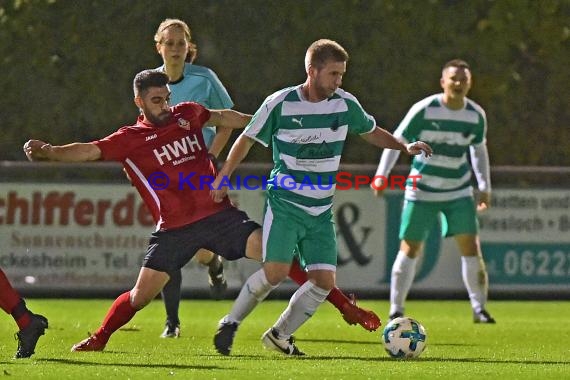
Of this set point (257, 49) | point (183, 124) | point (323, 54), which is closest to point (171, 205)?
point (183, 124)

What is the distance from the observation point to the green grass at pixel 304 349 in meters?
8.45

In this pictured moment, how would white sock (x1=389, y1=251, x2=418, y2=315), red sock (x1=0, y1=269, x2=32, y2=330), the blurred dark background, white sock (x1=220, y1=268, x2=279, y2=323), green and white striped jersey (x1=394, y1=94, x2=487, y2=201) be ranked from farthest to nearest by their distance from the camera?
the blurred dark background
white sock (x1=389, y1=251, x2=418, y2=315)
green and white striped jersey (x1=394, y1=94, x2=487, y2=201)
white sock (x1=220, y1=268, x2=279, y2=323)
red sock (x1=0, y1=269, x2=32, y2=330)

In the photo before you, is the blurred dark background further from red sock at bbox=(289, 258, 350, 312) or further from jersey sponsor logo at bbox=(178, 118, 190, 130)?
jersey sponsor logo at bbox=(178, 118, 190, 130)

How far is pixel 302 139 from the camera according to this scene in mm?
9367

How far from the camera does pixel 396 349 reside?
373 inches

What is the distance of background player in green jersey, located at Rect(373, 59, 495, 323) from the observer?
1250 cm

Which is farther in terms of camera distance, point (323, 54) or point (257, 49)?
point (257, 49)

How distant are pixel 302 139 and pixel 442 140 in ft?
11.1

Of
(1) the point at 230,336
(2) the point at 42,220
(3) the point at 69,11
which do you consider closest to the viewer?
(1) the point at 230,336

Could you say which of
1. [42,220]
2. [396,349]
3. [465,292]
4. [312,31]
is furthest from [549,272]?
[396,349]

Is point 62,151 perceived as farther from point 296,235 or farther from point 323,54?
point 323,54

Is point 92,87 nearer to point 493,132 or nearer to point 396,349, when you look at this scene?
point 493,132

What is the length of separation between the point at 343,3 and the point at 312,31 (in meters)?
0.42

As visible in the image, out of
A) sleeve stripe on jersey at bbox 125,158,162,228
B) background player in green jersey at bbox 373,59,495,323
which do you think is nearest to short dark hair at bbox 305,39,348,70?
sleeve stripe on jersey at bbox 125,158,162,228
